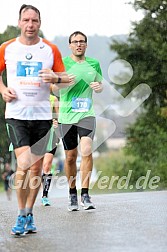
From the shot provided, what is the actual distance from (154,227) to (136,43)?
2893cm

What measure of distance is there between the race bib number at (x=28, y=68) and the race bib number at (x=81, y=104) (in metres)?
2.60

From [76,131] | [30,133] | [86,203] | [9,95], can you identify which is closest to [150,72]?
[76,131]

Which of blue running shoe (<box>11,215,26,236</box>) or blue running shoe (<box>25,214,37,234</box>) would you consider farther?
blue running shoe (<box>25,214,37,234</box>)

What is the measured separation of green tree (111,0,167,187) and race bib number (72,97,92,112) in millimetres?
24228

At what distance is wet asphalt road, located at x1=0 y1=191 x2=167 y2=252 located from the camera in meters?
6.91

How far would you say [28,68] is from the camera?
8.01 meters

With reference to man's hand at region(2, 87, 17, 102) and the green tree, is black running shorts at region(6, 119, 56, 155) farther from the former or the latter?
the green tree

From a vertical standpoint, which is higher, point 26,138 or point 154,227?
point 26,138

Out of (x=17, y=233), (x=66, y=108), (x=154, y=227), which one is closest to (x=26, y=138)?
(x=17, y=233)

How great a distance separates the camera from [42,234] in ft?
26.4

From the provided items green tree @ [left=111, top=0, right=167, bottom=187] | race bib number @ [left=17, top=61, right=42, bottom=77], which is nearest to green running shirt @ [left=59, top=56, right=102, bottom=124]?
race bib number @ [left=17, top=61, right=42, bottom=77]

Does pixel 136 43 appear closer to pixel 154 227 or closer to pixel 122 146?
pixel 122 146

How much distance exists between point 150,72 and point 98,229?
28.3 metres

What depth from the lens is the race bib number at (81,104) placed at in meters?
10.6
